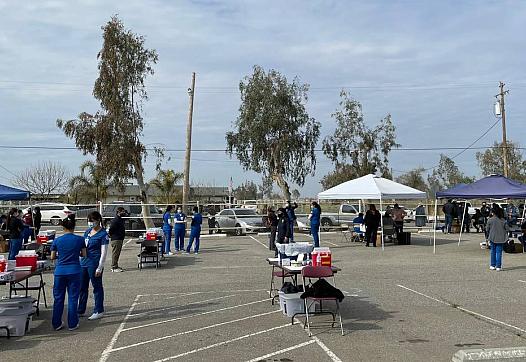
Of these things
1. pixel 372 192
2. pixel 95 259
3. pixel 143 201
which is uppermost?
pixel 372 192

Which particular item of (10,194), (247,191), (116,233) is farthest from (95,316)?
(247,191)

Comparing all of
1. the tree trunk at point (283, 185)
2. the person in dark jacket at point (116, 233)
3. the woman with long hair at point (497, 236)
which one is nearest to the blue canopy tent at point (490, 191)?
the woman with long hair at point (497, 236)

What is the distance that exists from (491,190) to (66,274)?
14.4 metres

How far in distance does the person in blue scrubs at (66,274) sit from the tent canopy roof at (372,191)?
44.8 ft

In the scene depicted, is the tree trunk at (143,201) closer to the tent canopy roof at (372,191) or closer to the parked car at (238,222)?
the parked car at (238,222)

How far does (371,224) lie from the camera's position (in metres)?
22.0

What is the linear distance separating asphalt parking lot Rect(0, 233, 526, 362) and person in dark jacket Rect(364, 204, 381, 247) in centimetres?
615

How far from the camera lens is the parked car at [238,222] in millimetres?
28781

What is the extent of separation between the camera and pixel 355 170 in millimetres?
37812

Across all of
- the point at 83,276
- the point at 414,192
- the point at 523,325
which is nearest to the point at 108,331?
the point at 83,276

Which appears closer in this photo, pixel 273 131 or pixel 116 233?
pixel 116 233

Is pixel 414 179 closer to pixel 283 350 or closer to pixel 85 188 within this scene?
pixel 85 188

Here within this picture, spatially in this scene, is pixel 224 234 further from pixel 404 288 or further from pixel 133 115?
pixel 404 288

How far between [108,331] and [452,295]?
639 cm
